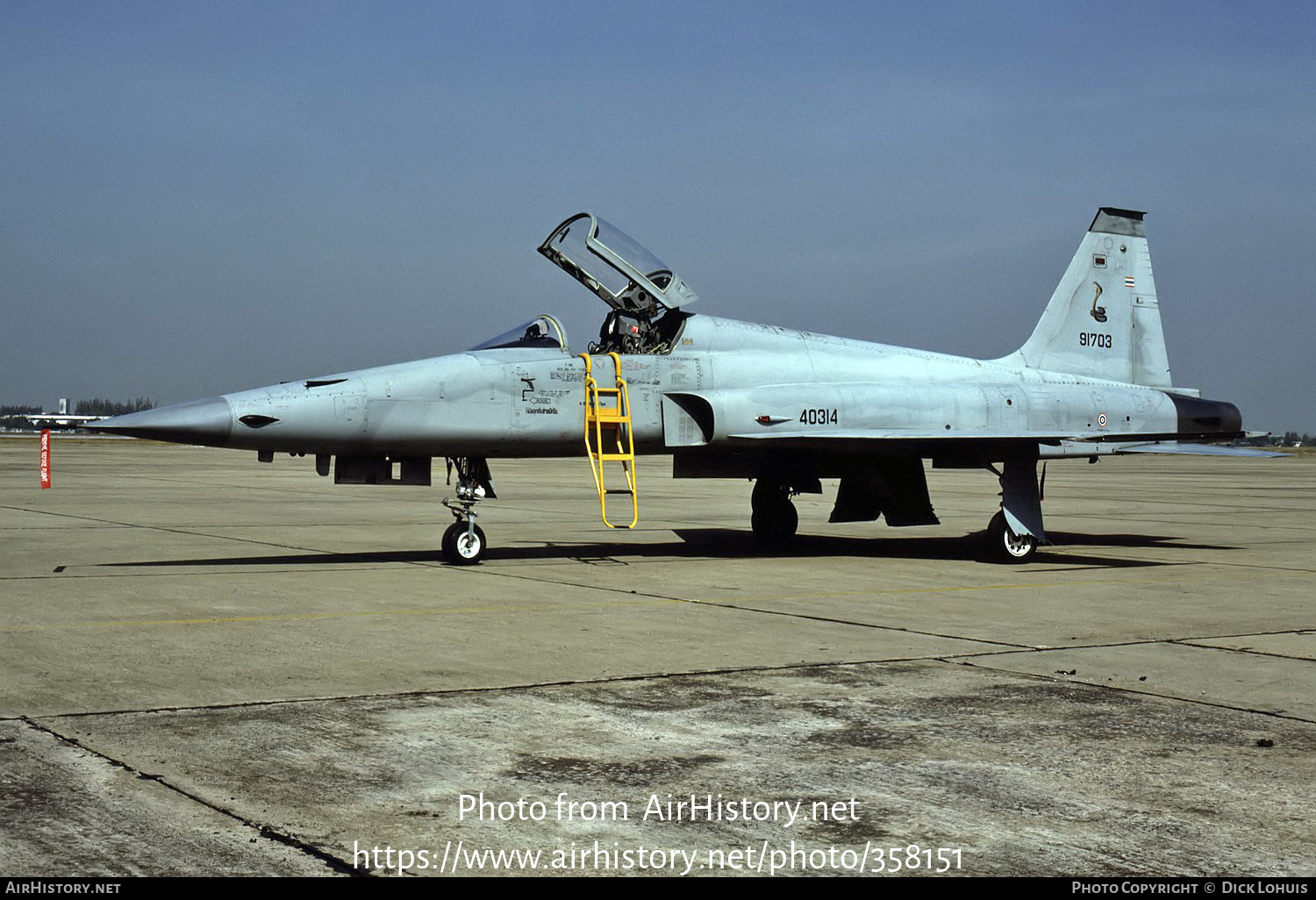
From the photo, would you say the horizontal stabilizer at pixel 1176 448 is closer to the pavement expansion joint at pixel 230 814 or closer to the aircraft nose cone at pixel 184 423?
the aircraft nose cone at pixel 184 423

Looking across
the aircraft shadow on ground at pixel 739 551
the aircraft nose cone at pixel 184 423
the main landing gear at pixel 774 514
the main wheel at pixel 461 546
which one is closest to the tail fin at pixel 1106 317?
the aircraft shadow on ground at pixel 739 551

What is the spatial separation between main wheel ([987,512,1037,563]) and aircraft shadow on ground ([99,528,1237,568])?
0.24 metres

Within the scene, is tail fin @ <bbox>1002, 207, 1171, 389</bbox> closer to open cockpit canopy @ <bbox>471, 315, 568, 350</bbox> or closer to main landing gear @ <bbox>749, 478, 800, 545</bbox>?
main landing gear @ <bbox>749, 478, 800, 545</bbox>

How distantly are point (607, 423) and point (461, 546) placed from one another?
1.92 meters

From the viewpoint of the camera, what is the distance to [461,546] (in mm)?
12625

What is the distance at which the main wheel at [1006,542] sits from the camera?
1402cm

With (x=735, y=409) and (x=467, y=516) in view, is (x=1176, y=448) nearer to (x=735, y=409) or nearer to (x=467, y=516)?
(x=735, y=409)

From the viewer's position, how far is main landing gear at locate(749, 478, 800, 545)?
15.4 m

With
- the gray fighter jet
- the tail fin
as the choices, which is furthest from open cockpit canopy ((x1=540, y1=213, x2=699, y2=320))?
the tail fin

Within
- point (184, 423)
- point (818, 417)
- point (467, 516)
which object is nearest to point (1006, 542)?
point (818, 417)

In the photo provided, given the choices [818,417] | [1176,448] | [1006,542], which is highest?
[818,417]

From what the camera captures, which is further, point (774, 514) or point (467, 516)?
point (774, 514)
